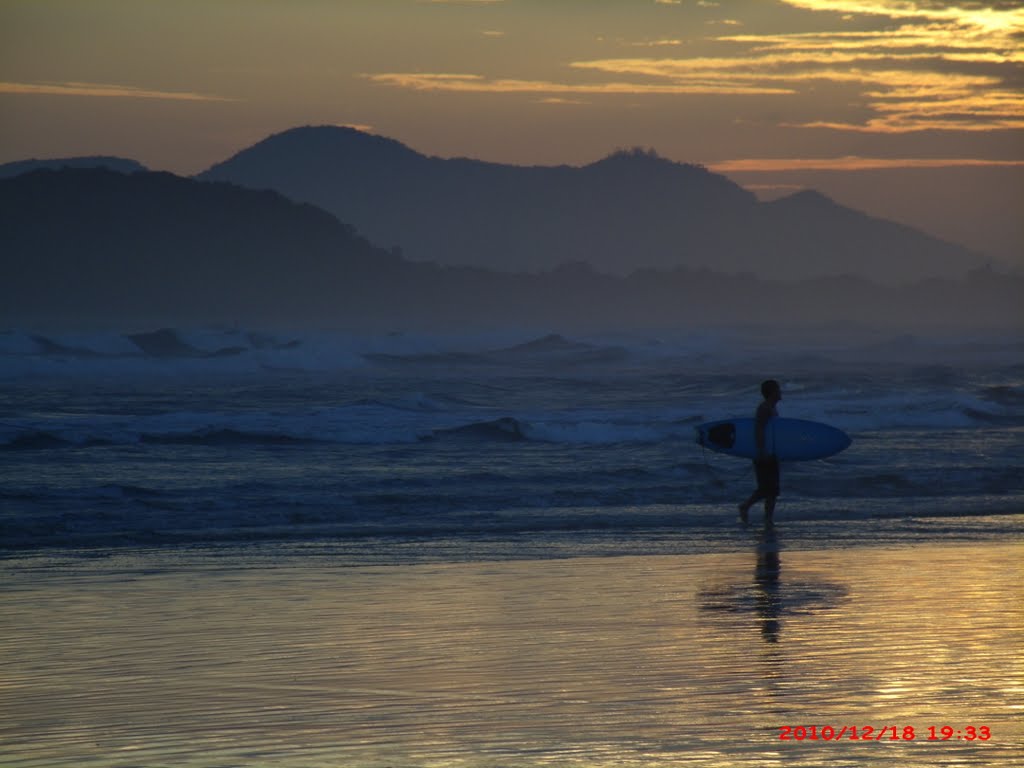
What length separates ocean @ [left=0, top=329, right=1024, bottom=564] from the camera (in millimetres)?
13109

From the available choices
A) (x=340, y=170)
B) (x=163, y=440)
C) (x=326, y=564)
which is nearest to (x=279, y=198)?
(x=340, y=170)

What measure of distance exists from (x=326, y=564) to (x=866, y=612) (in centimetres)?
423

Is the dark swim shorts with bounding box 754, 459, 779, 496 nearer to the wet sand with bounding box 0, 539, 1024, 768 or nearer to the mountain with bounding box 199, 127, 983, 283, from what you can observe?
the wet sand with bounding box 0, 539, 1024, 768

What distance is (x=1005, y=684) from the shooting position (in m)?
6.93

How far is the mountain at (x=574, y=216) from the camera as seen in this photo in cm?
14200

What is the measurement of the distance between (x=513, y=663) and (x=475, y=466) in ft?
36.8

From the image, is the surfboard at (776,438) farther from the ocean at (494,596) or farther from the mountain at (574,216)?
the mountain at (574,216)

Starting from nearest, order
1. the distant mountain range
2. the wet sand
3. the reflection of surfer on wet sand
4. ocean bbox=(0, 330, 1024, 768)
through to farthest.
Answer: the wet sand, ocean bbox=(0, 330, 1024, 768), the reflection of surfer on wet sand, the distant mountain range

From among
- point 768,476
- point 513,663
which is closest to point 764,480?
point 768,476

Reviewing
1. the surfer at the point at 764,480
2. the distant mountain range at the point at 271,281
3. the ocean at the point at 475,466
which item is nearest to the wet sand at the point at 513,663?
the ocean at the point at 475,466

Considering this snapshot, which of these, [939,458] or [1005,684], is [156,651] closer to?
[1005,684]
